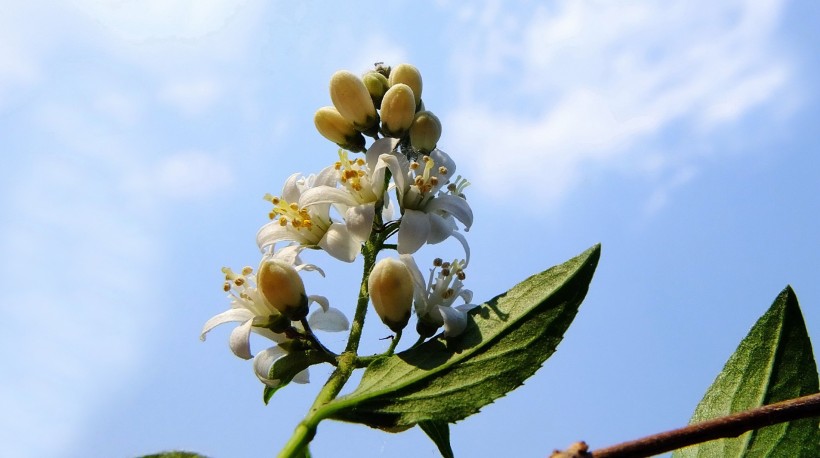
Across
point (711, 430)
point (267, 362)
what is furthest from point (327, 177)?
point (711, 430)

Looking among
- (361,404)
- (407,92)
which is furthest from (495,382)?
(407,92)

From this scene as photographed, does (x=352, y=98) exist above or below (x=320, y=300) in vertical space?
above

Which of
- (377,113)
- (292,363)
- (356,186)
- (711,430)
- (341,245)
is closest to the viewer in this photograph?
(711,430)

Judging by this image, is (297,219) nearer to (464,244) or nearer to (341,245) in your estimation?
(341,245)

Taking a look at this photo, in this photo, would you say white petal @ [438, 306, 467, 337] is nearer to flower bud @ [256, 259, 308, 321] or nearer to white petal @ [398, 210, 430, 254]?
white petal @ [398, 210, 430, 254]

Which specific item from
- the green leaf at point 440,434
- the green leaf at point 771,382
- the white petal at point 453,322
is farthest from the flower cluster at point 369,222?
the green leaf at point 771,382

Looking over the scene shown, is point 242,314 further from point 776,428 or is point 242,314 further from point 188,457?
point 776,428

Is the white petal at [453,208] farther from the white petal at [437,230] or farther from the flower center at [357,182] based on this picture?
the flower center at [357,182]
